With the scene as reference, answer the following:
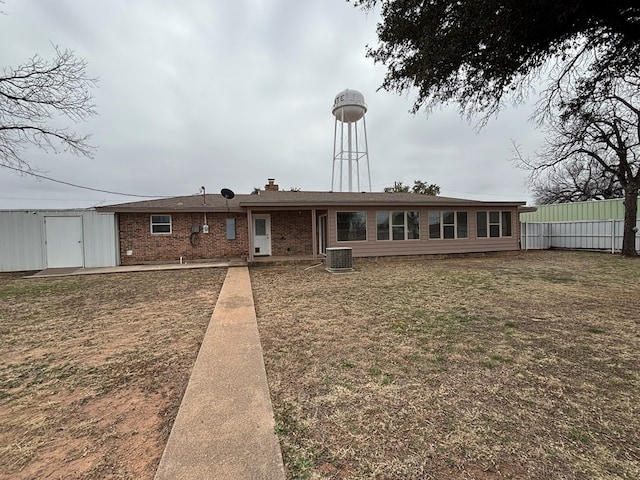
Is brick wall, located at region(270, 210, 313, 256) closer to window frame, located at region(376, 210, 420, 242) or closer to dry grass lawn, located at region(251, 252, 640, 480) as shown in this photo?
window frame, located at region(376, 210, 420, 242)

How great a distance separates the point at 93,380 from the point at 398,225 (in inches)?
470

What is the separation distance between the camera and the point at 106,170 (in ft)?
65.5

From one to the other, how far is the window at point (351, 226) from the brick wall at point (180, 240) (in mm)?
4115

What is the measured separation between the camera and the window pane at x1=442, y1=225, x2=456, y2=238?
45.9 feet

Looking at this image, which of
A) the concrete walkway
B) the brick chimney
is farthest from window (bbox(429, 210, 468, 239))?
the concrete walkway

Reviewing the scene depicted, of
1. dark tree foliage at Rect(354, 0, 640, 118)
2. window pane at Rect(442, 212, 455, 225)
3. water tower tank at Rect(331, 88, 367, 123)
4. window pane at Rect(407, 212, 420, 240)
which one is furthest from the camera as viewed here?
water tower tank at Rect(331, 88, 367, 123)

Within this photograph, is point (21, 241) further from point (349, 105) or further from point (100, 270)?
point (349, 105)

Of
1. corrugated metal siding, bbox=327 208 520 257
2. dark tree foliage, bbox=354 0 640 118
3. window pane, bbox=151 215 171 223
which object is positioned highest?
dark tree foliage, bbox=354 0 640 118

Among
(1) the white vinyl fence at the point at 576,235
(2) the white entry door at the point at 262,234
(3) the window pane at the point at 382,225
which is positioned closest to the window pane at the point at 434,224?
(3) the window pane at the point at 382,225

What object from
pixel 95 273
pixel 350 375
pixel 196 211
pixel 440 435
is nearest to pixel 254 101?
pixel 196 211

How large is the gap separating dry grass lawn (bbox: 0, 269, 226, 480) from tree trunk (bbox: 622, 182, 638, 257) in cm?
1746

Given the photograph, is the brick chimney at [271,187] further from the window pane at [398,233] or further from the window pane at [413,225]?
the window pane at [413,225]

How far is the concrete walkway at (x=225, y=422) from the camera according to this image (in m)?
1.75

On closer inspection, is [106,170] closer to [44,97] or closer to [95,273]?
[44,97]
